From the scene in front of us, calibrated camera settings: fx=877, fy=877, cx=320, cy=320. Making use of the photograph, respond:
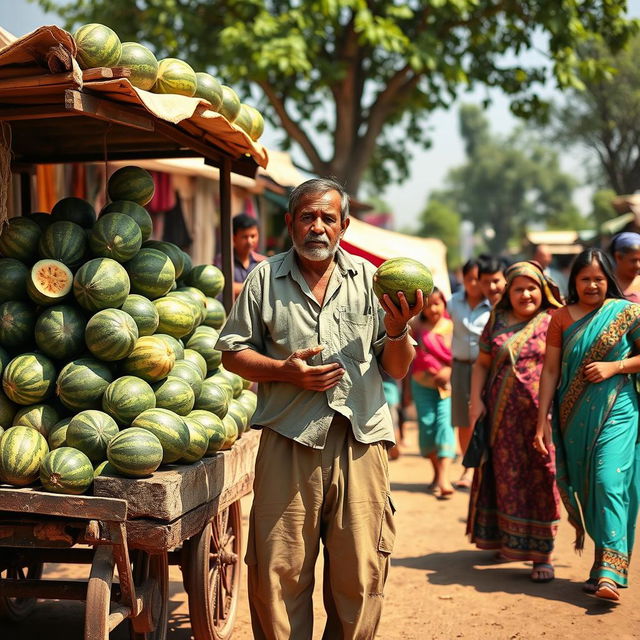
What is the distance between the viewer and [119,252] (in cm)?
414

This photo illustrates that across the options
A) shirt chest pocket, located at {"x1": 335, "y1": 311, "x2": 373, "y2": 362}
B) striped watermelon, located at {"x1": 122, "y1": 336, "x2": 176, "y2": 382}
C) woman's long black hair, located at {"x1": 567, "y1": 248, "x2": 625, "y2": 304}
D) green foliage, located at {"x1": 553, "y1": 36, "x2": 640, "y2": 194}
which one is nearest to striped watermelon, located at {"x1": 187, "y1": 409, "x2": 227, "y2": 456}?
striped watermelon, located at {"x1": 122, "y1": 336, "x2": 176, "y2": 382}

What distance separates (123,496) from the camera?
11.4 ft

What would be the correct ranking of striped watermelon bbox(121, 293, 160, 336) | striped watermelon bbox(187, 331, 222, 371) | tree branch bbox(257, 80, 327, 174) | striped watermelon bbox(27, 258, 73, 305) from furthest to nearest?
tree branch bbox(257, 80, 327, 174) → striped watermelon bbox(187, 331, 222, 371) → striped watermelon bbox(121, 293, 160, 336) → striped watermelon bbox(27, 258, 73, 305)

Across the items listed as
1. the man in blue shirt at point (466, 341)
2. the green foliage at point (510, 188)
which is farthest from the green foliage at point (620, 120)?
the green foliage at point (510, 188)

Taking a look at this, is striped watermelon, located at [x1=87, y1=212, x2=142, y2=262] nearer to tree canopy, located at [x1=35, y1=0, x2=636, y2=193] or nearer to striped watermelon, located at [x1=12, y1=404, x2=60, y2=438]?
striped watermelon, located at [x1=12, y1=404, x2=60, y2=438]

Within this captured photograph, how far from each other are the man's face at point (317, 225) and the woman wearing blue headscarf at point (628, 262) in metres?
3.14

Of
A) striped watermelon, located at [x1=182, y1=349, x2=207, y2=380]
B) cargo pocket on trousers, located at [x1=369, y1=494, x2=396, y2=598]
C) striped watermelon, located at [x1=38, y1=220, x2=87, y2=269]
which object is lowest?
cargo pocket on trousers, located at [x1=369, y1=494, x2=396, y2=598]

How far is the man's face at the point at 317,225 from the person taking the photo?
3607mm

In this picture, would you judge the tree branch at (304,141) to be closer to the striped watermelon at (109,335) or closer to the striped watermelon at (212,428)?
the striped watermelon at (212,428)

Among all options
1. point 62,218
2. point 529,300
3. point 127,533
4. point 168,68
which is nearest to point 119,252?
point 62,218

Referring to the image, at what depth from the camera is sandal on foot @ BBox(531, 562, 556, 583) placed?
5836mm

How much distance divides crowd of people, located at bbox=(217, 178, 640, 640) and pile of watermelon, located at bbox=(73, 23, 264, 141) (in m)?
0.93

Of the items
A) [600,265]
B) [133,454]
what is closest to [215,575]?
[133,454]

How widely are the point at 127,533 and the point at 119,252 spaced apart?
1356 millimetres
